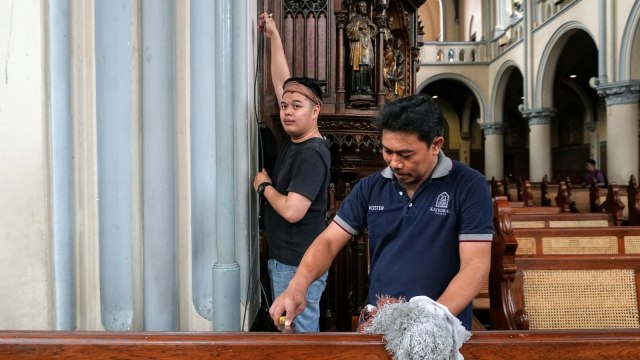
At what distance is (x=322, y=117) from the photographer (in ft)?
10.1

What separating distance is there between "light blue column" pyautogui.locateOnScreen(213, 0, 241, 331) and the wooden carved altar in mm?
1118

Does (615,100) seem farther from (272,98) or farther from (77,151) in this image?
(77,151)

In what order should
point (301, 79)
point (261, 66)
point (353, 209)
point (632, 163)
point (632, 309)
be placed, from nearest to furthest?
point (353, 209)
point (301, 79)
point (632, 309)
point (261, 66)
point (632, 163)

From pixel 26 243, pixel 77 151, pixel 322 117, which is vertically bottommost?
pixel 26 243

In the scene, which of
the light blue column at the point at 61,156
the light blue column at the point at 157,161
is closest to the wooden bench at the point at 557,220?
the light blue column at the point at 157,161

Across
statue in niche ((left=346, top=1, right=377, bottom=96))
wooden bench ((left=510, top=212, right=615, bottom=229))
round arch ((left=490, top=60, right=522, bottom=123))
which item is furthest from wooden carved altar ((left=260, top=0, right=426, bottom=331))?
round arch ((left=490, top=60, right=522, bottom=123))

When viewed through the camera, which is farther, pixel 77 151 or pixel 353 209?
pixel 353 209

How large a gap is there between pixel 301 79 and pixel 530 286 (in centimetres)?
145

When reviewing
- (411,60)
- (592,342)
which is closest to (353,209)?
(592,342)

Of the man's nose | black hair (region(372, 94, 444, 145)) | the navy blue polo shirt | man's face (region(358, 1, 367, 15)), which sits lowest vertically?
the navy blue polo shirt

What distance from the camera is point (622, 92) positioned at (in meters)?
10.5

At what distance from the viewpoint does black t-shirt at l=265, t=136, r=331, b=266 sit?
2.03m

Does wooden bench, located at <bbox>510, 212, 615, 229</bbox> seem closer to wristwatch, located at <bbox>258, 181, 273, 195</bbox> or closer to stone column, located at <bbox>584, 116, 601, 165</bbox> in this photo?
wristwatch, located at <bbox>258, 181, 273, 195</bbox>

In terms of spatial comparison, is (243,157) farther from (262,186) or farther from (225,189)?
(225,189)
